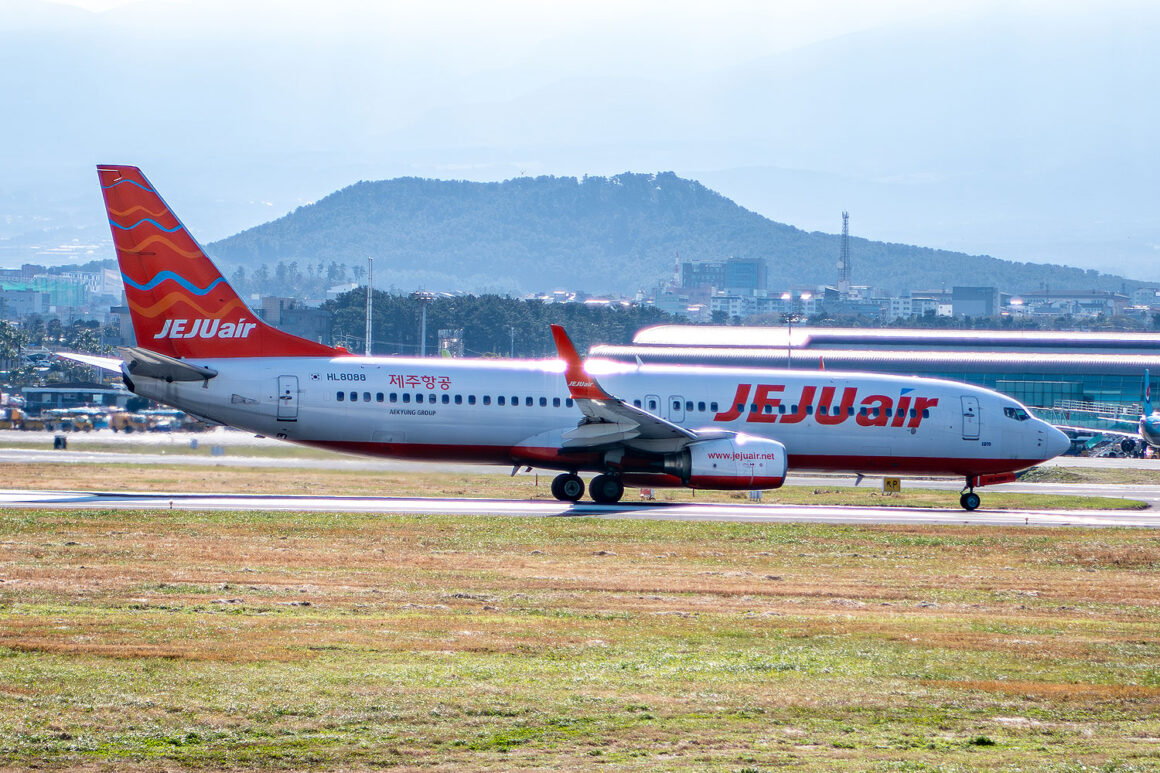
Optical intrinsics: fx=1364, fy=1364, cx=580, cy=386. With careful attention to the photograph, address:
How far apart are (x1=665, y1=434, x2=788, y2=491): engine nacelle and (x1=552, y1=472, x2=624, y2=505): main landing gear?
2.17 metres

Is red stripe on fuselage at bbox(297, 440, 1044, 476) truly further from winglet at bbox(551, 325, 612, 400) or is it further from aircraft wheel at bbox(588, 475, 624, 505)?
winglet at bbox(551, 325, 612, 400)

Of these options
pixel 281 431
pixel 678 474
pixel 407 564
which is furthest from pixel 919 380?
pixel 407 564

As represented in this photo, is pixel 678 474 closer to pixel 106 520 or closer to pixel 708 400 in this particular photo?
pixel 708 400

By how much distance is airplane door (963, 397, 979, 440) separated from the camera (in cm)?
4031

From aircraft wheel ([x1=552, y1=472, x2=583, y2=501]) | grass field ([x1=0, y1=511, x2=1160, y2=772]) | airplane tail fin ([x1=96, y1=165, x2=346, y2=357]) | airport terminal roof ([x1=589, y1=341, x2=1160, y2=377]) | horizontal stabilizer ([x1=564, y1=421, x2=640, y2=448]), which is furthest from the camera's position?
airport terminal roof ([x1=589, y1=341, x2=1160, y2=377])

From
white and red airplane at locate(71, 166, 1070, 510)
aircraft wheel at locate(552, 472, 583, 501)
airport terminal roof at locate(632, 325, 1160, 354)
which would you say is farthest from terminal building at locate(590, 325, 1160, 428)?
aircraft wheel at locate(552, 472, 583, 501)

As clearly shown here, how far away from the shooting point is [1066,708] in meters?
13.8

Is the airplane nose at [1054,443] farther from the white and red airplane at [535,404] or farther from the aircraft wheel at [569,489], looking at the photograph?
the aircraft wheel at [569,489]

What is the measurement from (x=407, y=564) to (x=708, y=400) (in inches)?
645

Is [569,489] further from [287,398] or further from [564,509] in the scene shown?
[287,398]

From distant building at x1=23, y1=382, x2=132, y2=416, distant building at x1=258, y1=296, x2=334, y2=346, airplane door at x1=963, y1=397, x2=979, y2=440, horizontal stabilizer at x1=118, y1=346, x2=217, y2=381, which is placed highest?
distant building at x1=258, y1=296, x2=334, y2=346

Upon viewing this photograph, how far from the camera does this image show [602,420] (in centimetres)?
3634

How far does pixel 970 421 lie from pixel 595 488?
11750 millimetres

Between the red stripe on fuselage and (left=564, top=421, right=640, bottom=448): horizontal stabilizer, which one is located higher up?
(left=564, top=421, right=640, bottom=448): horizontal stabilizer
